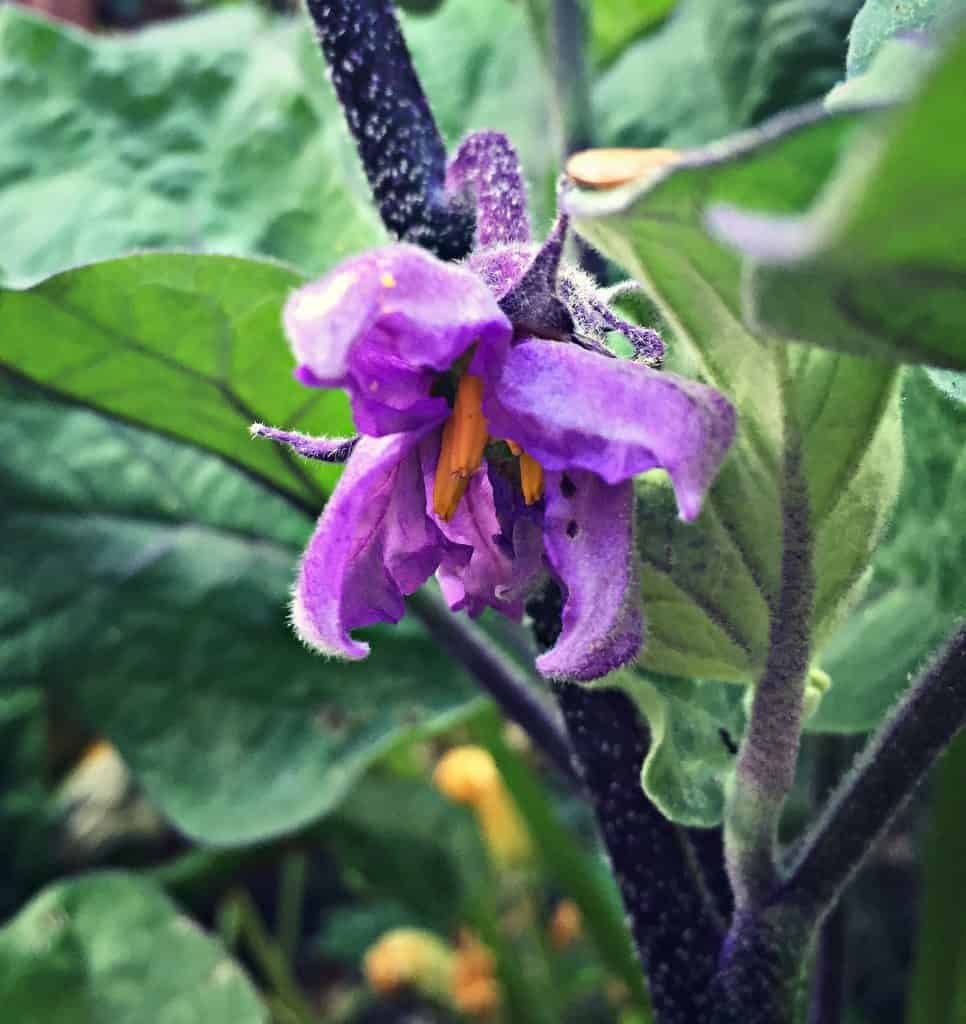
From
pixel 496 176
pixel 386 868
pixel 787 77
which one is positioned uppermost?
pixel 496 176

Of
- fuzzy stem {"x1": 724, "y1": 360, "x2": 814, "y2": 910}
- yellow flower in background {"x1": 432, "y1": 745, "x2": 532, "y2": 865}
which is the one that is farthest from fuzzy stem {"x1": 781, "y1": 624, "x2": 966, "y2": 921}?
yellow flower in background {"x1": 432, "y1": 745, "x2": 532, "y2": 865}

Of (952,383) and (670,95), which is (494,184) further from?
(670,95)

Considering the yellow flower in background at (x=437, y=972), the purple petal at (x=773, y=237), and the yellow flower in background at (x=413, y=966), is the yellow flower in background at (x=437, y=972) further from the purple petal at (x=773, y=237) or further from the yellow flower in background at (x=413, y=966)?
the purple petal at (x=773, y=237)

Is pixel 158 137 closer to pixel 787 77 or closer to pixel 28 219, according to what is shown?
pixel 28 219

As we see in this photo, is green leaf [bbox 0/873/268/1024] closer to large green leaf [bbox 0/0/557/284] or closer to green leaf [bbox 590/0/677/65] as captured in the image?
large green leaf [bbox 0/0/557/284]

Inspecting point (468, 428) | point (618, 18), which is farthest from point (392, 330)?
point (618, 18)

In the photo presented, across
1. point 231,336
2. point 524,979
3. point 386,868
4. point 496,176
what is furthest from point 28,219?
point 524,979
